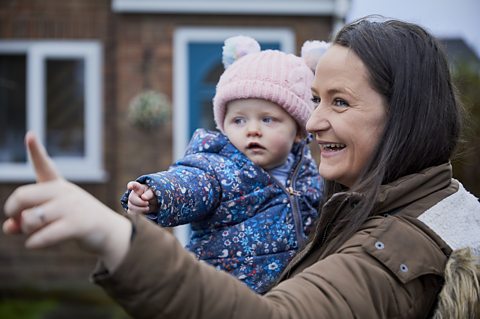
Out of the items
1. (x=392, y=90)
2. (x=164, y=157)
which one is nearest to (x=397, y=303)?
(x=392, y=90)

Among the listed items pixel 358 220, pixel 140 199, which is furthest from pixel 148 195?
pixel 358 220

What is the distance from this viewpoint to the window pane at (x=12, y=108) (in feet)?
26.7

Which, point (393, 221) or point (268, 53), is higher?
point (268, 53)

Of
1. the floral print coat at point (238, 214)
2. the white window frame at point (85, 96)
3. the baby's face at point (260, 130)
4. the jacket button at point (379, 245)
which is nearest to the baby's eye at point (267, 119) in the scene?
the baby's face at point (260, 130)

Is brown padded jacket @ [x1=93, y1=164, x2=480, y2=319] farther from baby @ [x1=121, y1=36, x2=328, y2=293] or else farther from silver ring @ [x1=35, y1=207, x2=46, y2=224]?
baby @ [x1=121, y1=36, x2=328, y2=293]

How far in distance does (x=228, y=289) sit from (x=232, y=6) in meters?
6.53

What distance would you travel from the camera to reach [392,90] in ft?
5.76

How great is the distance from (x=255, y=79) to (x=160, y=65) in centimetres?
550

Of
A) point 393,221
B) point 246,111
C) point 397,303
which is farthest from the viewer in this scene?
point 246,111

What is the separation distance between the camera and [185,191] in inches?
78.9

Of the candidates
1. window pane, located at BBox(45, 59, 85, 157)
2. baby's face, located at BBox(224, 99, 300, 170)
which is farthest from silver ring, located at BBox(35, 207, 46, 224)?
window pane, located at BBox(45, 59, 85, 157)

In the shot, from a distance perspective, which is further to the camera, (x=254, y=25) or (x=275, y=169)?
(x=254, y=25)

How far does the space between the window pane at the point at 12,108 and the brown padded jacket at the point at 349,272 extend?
6.85m

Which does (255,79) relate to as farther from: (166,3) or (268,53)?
(166,3)
